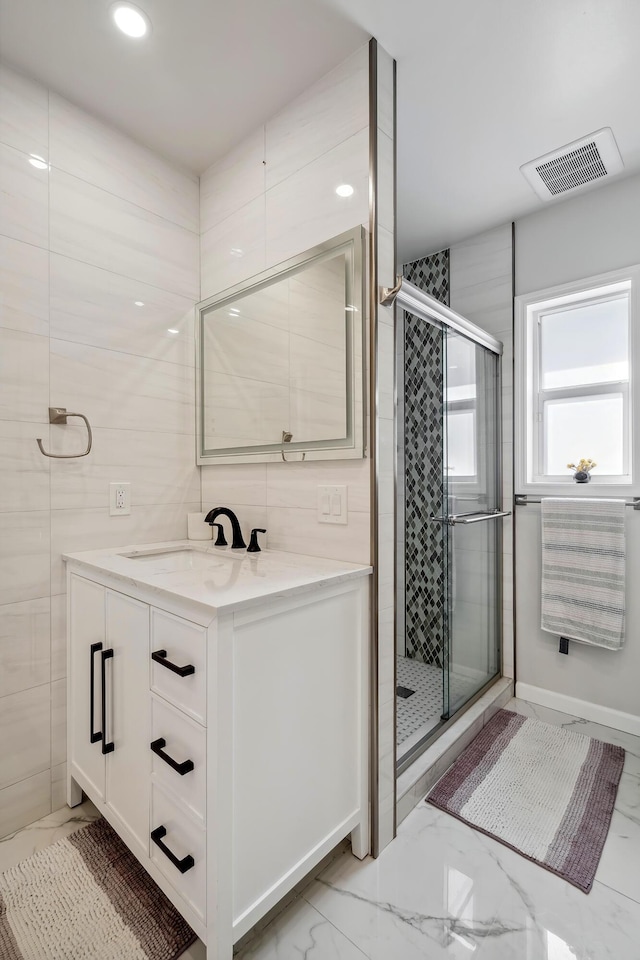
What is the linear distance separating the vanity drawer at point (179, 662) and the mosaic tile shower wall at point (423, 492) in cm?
134

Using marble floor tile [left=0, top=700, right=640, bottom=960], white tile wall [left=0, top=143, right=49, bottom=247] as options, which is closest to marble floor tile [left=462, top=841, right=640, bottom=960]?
marble floor tile [left=0, top=700, right=640, bottom=960]

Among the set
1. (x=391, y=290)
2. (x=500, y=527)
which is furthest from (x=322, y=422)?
(x=500, y=527)

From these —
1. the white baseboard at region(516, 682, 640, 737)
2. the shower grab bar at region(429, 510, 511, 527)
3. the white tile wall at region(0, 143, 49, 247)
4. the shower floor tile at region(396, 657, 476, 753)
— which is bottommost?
the white baseboard at region(516, 682, 640, 737)

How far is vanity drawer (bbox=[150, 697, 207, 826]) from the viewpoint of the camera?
1015mm

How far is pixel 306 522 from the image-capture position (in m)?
1.58

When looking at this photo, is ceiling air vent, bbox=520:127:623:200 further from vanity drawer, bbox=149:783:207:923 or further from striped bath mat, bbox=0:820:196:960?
striped bath mat, bbox=0:820:196:960

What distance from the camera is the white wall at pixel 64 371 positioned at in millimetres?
1496

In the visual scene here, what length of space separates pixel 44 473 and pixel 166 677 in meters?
0.88

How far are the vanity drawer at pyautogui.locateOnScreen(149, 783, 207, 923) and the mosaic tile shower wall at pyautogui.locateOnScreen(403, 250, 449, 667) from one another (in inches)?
53.9

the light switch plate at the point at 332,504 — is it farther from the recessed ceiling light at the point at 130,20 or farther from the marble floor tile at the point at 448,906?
the recessed ceiling light at the point at 130,20

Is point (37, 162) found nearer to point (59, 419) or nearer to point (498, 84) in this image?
point (59, 419)

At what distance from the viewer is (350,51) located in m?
1.46

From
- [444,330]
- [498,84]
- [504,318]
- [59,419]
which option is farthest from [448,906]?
[498,84]

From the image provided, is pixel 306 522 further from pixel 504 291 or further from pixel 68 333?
pixel 504 291
